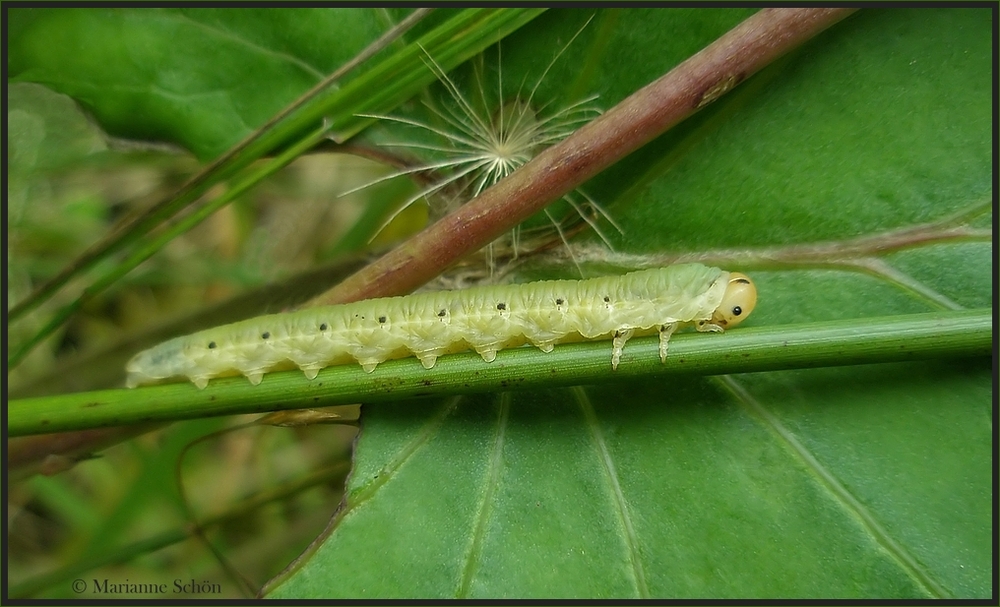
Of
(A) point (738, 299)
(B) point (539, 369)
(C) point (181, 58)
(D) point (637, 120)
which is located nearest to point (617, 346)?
(B) point (539, 369)

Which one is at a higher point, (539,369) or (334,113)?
(334,113)

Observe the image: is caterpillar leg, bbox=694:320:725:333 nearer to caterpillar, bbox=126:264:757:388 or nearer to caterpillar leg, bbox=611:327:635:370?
caterpillar, bbox=126:264:757:388

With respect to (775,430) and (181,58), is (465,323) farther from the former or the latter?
(181,58)

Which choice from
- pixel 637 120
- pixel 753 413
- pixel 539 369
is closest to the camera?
pixel 539 369

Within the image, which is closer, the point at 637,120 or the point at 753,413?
the point at 637,120

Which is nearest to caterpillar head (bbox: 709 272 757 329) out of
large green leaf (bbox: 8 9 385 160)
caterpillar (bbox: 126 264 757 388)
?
caterpillar (bbox: 126 264 757 388)

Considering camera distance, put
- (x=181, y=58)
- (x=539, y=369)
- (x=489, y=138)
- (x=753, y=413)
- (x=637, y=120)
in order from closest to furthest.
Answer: (x=539, y=369), (x=637, y=120), (x=753, y=413), (x=489, y=138), (x=181, y=58)

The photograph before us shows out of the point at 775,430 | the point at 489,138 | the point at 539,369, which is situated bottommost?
the point at 775,430
